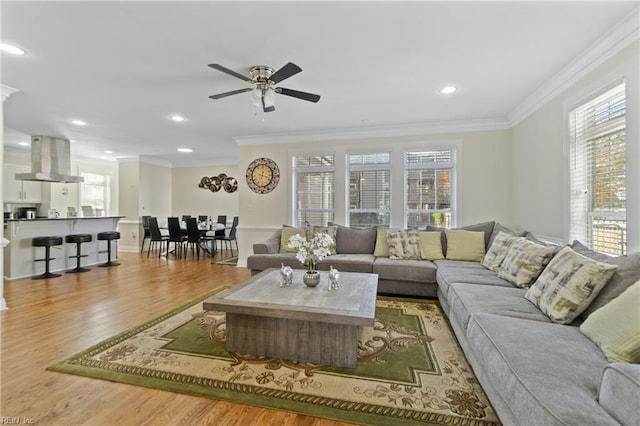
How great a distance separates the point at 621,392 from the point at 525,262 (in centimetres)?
185

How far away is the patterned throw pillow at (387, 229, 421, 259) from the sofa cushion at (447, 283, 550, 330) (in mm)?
1359

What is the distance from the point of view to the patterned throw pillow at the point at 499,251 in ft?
10.3

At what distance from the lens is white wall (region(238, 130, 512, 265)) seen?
455 cm

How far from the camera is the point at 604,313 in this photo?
154 cm

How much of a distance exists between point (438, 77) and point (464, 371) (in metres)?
2.73

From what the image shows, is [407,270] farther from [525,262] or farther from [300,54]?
[300,54]

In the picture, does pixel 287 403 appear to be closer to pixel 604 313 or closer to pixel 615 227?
pixel 604 313

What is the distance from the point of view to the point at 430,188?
486cm

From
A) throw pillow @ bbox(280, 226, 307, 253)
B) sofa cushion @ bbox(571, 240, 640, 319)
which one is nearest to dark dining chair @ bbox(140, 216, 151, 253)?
throw pillow @ bbox(280, 226, 307, 253)

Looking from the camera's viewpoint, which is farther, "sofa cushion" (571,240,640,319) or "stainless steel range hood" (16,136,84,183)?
"stainless steel range hood" (16,136,84,183)

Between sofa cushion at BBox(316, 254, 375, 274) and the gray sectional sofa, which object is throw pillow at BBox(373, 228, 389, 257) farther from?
the gray sectional sofa

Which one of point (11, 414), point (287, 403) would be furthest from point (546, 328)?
point (11, 414)

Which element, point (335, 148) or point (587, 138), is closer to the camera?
point (587, 138)

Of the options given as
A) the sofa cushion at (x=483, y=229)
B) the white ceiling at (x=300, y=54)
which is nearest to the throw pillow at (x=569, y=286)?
the white ceiling at (x=300, y=54)
